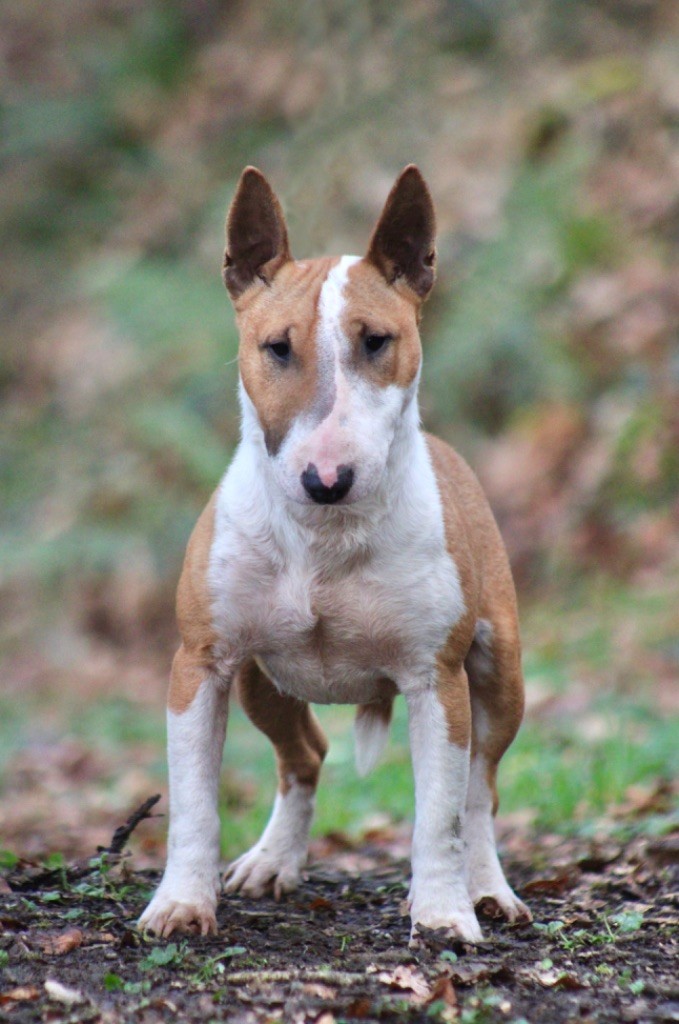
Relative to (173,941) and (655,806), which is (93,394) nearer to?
(655,806)

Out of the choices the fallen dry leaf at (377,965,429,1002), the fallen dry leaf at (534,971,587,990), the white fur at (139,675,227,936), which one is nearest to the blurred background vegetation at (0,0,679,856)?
the white fur at (139,675,227,936)

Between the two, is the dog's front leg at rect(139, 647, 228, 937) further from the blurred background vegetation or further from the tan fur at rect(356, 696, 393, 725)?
the blurred background vegetation

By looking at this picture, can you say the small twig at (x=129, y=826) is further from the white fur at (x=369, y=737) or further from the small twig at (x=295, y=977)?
the small twig at (x=295, y=977)

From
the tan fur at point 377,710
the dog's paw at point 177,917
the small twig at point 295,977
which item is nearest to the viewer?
the small twig at point 295,977

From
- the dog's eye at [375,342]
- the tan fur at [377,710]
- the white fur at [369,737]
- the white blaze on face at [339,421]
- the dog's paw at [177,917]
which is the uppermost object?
the dog's eye at [375,342]

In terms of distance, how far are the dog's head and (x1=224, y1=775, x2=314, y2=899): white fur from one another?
168 centimetres

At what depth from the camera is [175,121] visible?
56.3 feet

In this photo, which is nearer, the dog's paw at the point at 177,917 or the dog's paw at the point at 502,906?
the dog's paw at the point at 177,917

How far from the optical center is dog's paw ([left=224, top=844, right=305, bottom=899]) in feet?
16.0

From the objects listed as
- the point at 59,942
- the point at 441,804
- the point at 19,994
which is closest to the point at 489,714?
the point at 441,804

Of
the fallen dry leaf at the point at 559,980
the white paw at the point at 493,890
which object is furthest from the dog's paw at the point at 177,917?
the fallen dry leaf at the point at 559,980

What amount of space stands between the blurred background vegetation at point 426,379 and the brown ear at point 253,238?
290 cm

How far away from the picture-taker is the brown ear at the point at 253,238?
425 cm

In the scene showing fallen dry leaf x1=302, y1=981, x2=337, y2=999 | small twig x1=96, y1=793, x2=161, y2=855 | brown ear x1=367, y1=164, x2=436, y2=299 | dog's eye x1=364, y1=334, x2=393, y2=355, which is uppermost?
brown ear x1=367, y1=164, x2=436, y2=299
